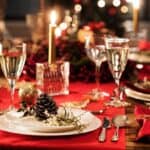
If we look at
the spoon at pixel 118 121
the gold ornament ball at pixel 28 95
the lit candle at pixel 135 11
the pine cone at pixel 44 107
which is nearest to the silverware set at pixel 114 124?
the spoon at pixel 118 121

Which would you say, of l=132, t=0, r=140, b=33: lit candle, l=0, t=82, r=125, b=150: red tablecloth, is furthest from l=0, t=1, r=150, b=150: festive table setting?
l=132, t=0, r=140, b=33: lit candle

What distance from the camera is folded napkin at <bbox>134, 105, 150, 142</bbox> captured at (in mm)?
1187

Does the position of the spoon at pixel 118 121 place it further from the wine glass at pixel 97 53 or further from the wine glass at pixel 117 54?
the wine glass at pixel 97 53

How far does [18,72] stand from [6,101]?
0.56ft

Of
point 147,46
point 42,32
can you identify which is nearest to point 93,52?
point 147,46

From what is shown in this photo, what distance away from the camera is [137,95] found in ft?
5.32

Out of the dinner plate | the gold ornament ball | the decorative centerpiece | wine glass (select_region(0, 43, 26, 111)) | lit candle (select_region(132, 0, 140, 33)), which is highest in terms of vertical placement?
lit candle (select_region(132, 0, 140, 33))

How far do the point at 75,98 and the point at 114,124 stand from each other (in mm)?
405

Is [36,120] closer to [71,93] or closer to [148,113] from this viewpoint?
[148,113]

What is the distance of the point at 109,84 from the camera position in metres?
1.96

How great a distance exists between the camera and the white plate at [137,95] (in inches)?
62.4

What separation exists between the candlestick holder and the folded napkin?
1.14 feet

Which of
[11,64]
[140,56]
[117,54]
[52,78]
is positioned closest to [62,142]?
[11,64]

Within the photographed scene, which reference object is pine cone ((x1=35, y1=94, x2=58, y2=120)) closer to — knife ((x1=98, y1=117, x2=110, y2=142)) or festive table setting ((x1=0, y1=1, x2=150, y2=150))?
festive table setting ((x1=0, y1=1, x2=150, y2=150))
